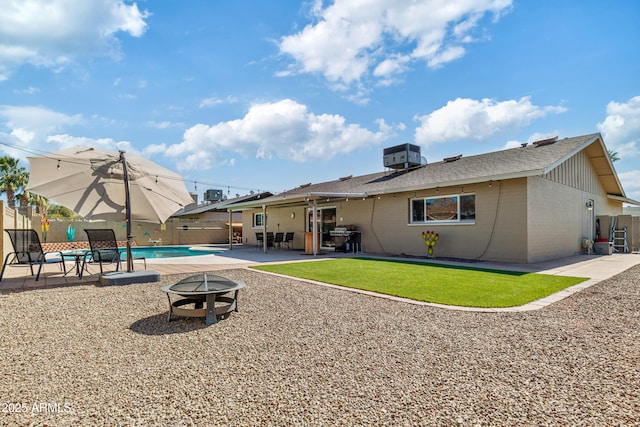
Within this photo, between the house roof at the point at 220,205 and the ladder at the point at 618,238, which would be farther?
the house roof at the point at 220,205

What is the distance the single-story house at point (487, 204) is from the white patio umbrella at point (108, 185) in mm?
5470

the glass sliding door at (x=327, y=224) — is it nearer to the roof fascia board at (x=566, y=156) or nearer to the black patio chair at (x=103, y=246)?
the roof fascia board at (x=566, y=156)

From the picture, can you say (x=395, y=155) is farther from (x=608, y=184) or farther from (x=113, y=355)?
(x=113, y=355)

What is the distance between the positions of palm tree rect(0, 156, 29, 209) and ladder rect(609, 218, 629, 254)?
3305 centimetres

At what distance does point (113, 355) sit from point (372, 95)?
12.7 meters

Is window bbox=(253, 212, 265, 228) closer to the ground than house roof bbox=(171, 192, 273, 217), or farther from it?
closer to the ground

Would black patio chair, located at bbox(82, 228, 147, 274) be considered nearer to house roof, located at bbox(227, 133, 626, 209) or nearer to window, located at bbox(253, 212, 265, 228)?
house roof, located at bbox(227, 133, 626, 209)

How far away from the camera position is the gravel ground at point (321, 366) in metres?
2.05

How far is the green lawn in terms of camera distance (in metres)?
5.13

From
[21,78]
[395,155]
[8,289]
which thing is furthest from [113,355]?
[395,155]

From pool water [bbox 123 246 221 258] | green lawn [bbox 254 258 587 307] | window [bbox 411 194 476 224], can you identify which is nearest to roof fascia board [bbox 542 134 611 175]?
window [bbox 411 194 476 224]

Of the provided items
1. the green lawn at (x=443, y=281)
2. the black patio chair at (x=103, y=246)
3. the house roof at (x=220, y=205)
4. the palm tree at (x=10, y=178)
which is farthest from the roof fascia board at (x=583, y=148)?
the palm tree at (x=10, y=178)

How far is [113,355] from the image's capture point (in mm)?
2994

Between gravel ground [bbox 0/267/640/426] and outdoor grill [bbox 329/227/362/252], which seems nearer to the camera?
gravel ground [bbox 0/267/640/426]
